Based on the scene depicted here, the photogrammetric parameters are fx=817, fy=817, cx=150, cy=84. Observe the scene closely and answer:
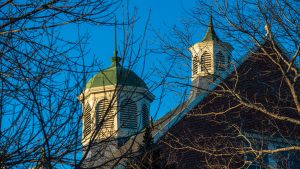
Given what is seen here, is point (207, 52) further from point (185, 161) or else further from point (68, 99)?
point (68, 99)

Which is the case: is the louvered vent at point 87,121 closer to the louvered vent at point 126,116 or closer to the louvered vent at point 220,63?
the louvered vent at point 126,116

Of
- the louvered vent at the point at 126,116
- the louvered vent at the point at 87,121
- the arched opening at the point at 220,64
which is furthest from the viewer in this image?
the arched opening at the point at 220,64

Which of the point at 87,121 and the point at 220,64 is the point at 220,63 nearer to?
the point at 220,64

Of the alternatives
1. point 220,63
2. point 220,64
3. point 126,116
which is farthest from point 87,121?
point 220,63

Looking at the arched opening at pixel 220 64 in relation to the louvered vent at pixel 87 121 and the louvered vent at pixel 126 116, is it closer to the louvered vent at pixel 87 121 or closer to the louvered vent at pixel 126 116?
the louvered vent at pixel 126 116

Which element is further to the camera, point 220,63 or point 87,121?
point 220,63

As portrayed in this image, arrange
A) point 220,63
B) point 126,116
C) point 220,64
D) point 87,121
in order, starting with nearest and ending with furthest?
point 87,121
point 126,116
point 220,64
point 220,63

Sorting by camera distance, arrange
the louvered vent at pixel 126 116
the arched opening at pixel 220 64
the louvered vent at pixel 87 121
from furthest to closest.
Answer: the arched opening at pixel 220 64 → the louvered vent at pixel 87 121 → the louvered vent at pixel 126 116

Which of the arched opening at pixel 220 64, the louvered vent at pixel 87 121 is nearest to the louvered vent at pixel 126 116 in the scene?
the louvered vent at pixel 87 121

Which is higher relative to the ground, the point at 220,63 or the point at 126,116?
the point at 220,63

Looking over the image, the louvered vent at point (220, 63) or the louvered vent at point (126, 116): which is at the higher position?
the louvered vent at point (220, 63)

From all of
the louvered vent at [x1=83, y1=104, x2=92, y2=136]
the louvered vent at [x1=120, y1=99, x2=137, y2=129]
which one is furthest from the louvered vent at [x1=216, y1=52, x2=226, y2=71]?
the louvered vent at [x1=83, y1=104, x2=92, y2=136]

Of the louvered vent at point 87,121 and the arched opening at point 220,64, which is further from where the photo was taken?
the arched opening at point 220,64

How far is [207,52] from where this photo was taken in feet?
93.4
